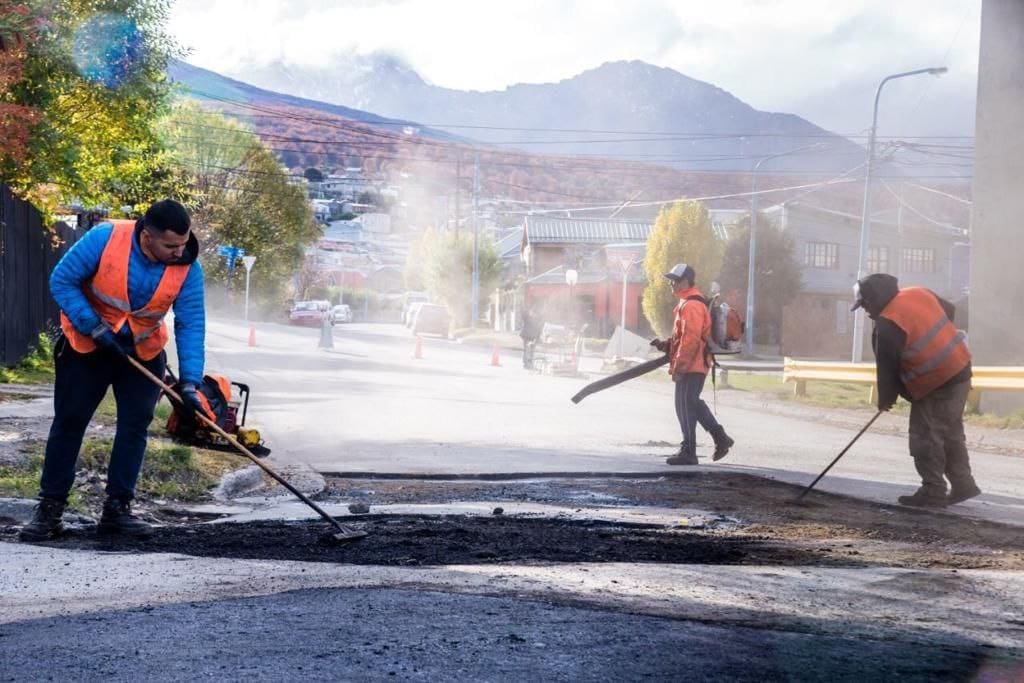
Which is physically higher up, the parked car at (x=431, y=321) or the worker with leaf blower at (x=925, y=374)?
the worker with leaf blower at (x=925, y=374)

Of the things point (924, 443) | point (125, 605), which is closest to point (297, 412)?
point (924, 443)

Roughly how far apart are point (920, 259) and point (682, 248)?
17043 millimetres

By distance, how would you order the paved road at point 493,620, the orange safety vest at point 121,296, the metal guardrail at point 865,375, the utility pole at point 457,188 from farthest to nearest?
the utility pole at point 457,188, the metal guardrail at point 865,375, the orange safety vest at point 121,296, the paved road at point 493,620

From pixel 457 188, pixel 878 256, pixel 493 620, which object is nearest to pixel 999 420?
pixel 493 620

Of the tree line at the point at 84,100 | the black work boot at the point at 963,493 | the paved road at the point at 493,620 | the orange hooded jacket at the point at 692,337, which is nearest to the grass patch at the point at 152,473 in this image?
the paved road at the point at 493,620

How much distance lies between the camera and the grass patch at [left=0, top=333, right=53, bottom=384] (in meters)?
16.8

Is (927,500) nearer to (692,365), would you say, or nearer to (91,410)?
(692,365)

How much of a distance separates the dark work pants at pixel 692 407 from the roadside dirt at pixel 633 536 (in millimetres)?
2363

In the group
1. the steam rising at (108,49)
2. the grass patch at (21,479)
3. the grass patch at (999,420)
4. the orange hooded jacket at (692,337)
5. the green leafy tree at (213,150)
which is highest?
the green leafy tree at (213,150)

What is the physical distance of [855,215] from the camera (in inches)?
2542

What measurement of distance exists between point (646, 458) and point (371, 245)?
114 metres

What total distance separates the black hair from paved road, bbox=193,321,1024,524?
4.64 metres

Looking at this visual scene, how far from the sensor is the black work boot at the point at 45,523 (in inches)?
254

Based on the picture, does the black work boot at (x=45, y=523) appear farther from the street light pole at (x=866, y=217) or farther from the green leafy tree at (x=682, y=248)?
the green leafy tree at (x=682, y=248)
